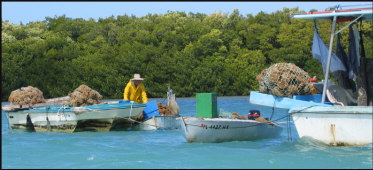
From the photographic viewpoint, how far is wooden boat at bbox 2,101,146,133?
74.9 feet

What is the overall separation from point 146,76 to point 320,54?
50.4m

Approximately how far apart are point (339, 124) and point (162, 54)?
54.5 m

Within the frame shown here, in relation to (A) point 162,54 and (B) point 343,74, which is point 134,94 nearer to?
(B) point 343,74

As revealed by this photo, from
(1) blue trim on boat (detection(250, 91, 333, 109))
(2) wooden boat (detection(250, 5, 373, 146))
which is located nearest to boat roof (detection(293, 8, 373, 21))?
(2) wooden boat (detection(250, 5, 373, 146))

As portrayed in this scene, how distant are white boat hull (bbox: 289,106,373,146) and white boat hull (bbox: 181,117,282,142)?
7.86 feet

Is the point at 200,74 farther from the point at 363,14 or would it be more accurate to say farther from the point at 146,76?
the point at 363,14

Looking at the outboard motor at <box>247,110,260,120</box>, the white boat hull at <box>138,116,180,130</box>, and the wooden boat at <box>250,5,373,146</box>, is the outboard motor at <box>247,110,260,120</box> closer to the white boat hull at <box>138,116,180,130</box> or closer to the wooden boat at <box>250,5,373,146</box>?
the white boat hull at <box>138,116,180,130</box>

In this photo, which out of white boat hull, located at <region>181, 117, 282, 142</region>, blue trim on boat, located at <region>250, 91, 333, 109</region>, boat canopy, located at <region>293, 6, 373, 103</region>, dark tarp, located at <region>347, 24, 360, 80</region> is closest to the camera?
boat canopy, located at <region>293, 6, 373, 103</region>

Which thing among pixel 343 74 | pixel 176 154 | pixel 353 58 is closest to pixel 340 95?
pixel 343 74

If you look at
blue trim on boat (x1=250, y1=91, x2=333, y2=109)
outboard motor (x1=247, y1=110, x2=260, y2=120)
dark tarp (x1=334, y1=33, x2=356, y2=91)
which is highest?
dark tarp (x1=334, y1=33, x2=356, y2=91)

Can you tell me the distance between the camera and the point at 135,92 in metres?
24.4

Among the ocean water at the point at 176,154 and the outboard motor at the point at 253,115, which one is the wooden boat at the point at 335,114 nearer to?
the ocean water at the point at 176,154

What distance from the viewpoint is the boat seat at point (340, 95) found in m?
17.0

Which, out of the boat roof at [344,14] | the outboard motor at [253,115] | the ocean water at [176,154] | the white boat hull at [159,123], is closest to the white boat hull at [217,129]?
the ocean water at [176,154]
